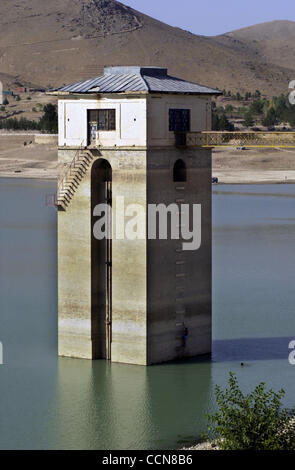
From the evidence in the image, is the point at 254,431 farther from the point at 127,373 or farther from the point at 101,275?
the point at 101,275

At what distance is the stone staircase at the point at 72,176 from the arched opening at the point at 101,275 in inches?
10.7

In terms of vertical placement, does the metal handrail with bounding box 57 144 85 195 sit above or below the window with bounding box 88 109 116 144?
below

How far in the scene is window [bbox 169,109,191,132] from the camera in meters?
33.0

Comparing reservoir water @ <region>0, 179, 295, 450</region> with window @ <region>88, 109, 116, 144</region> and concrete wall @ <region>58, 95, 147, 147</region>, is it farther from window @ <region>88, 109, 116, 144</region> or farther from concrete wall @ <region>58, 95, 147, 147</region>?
window @ <region>88, 109, 116, 144</region>

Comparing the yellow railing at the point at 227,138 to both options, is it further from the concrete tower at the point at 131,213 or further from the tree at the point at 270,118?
the tree at the point at 270,118

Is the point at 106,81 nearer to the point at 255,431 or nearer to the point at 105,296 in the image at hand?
the point at 105,296

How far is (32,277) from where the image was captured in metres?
50.2

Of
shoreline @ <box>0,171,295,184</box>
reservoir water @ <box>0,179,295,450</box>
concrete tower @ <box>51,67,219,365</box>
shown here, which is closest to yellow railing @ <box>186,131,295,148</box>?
concrete tower @ <box>51,67,219,365</box>

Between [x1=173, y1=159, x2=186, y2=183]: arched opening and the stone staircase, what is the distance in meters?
2.28

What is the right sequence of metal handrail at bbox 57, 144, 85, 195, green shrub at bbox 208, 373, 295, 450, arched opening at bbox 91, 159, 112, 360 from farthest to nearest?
1. metal handrail at bbox 57, 144, 85, 195
2. arched opening at bbox 91, 159, 112, 360
3. green shrub at bbox 208, 373, 295, 450

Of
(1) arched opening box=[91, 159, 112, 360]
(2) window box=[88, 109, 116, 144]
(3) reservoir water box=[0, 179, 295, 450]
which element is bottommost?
(3) reservoir water box=[0, 179, 295, 450]

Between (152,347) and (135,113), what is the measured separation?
247 inches

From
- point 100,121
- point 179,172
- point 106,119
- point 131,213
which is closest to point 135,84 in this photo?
point 106,119

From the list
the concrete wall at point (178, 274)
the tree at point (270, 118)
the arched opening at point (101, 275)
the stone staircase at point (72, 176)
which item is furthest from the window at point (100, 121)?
the tree at point (270, 118)
